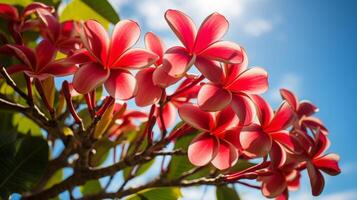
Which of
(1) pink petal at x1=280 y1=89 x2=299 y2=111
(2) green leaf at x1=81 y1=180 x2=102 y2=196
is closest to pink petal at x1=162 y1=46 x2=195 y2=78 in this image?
(1) pink petal at x1=280 y1=89 x2=299 y2=111

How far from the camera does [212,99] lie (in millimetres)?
751

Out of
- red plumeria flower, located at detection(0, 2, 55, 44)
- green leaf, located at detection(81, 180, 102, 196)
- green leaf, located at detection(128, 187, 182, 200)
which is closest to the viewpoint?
red plumeria flower, located at detection(0, 2, 55, 44)

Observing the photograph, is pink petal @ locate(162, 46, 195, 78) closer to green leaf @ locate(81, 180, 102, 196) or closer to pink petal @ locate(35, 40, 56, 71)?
pink petal @ locate(35, 40, 56, 71)

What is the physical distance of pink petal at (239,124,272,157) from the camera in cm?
79

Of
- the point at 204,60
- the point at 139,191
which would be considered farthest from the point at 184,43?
the point at 139,191

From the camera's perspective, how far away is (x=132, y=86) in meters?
0.73

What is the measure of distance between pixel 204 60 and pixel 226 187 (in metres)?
0.63

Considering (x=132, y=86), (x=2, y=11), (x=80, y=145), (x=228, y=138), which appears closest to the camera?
(x=132, y=86)

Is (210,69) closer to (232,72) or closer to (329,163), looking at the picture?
(232,72)

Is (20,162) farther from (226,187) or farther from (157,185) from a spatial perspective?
(226,187)

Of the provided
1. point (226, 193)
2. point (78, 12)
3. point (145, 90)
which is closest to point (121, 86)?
point (145, 90)

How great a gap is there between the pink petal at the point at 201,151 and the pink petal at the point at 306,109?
401 millimetres

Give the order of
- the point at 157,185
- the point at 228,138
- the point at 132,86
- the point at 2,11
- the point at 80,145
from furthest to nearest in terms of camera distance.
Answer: the point at 157,185 → the point at 2,11 → the point at 80,145 → the point at 228,138 → the point at 132,86

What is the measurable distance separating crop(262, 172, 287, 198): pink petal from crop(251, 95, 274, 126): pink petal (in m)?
0.15
